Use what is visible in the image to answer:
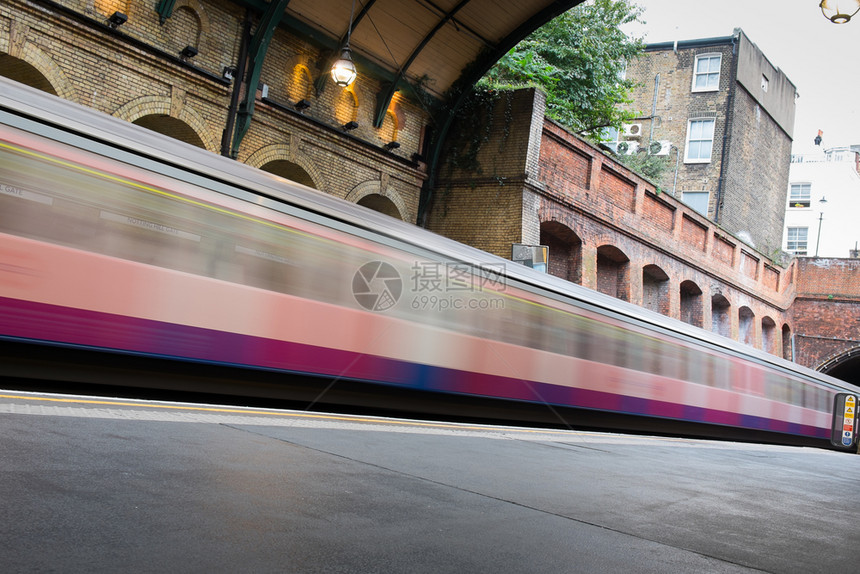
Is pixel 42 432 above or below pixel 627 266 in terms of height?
below

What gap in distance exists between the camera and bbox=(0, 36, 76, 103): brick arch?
10.6 m

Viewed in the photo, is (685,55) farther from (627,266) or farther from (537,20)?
(537,20)

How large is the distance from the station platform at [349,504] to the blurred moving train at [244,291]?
0.71m

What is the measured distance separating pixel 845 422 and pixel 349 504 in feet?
56.3

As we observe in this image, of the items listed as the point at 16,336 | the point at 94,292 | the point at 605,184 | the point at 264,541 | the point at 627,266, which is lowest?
the point at 264,541

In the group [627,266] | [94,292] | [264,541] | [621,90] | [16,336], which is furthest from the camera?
[621,90]

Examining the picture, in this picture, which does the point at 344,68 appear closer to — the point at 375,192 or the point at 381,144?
the point at 381,144

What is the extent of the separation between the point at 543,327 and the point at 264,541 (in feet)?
22.0

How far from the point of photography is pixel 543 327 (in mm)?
10047

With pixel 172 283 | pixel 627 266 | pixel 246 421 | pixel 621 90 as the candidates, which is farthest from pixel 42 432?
pixel 621 90

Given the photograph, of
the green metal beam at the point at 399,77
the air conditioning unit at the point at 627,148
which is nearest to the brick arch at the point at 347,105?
the green metal beam at the point at 399,77

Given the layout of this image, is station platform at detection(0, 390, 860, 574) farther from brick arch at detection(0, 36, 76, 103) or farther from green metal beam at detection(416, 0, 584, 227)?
green metal beam at detection(416, 0, 584, 227)

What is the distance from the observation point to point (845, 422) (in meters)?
18.2

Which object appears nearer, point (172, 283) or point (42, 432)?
point (42, 432)
